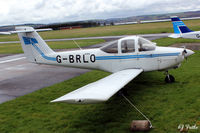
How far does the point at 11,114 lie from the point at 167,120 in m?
5.47

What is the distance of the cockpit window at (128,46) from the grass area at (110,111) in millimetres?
1784

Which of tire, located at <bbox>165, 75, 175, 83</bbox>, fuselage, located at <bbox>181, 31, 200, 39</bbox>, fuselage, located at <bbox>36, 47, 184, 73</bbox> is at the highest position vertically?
fuselage, located at <bbox>181, 31, 200, 39</bbox>

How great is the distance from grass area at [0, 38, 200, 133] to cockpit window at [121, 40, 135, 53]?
178 centimetres

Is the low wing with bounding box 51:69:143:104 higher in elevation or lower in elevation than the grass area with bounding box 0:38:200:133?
higher

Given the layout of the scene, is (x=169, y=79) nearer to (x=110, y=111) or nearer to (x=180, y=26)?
(x=110, y=111)

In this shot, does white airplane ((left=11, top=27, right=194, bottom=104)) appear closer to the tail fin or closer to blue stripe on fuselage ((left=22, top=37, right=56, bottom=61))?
the tail fin

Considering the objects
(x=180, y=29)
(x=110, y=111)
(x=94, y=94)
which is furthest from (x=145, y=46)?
(x=180, y=29)

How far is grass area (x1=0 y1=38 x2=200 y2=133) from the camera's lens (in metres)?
6.06

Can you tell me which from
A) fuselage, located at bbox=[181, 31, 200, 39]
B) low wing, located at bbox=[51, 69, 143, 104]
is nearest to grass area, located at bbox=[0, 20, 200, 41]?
fuselage, located at bbox=[181, 31, 200, 39]

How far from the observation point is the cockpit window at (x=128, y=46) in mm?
9281

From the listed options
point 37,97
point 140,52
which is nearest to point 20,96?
point 37,97

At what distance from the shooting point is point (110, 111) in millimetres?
7180

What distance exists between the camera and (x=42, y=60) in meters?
11.7

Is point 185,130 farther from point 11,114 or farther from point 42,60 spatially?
point 42,60
